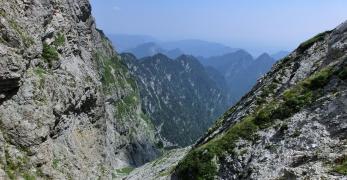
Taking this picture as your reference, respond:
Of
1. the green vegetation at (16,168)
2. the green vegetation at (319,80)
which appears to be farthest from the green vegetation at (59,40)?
the green vegetation at (319,80)

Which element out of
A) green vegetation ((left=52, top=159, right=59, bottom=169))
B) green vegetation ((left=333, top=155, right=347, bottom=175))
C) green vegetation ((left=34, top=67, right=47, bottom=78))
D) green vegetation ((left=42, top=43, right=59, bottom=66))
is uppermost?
green vegetation ((left=42, top=43, right=59, bottom=66))

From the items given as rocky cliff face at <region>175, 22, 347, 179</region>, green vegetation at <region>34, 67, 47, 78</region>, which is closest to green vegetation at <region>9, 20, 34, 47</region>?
green vegetation at <region>34, 67, 47, 78</region>

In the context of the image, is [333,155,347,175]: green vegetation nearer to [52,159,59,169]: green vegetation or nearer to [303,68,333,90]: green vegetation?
[303,68,333,90]: green vegetation

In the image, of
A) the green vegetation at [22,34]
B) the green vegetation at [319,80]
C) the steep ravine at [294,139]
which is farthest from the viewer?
the green vegetation at [22,34]

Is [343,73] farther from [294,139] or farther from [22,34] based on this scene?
[22,34]

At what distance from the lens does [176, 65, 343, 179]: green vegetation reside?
47375 millimetres

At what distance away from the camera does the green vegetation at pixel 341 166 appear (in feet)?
105

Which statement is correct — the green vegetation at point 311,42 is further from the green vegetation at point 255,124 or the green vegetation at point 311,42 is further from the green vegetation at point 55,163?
the green vegetation at point 55,163

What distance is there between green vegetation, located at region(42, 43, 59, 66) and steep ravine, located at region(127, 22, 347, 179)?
30.0 metres

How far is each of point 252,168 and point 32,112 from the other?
31.0 metres

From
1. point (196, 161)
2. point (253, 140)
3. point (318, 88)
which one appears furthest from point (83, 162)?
point (318, 88)

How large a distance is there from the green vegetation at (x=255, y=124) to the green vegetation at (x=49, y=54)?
32.0m

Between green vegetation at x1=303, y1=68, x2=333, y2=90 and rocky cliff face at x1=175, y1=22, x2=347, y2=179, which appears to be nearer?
rocky cliff face at x1=175, y1=22, x2=347, y2=179

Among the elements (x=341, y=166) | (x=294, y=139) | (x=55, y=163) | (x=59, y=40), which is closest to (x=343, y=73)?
(x=294, y=139)
